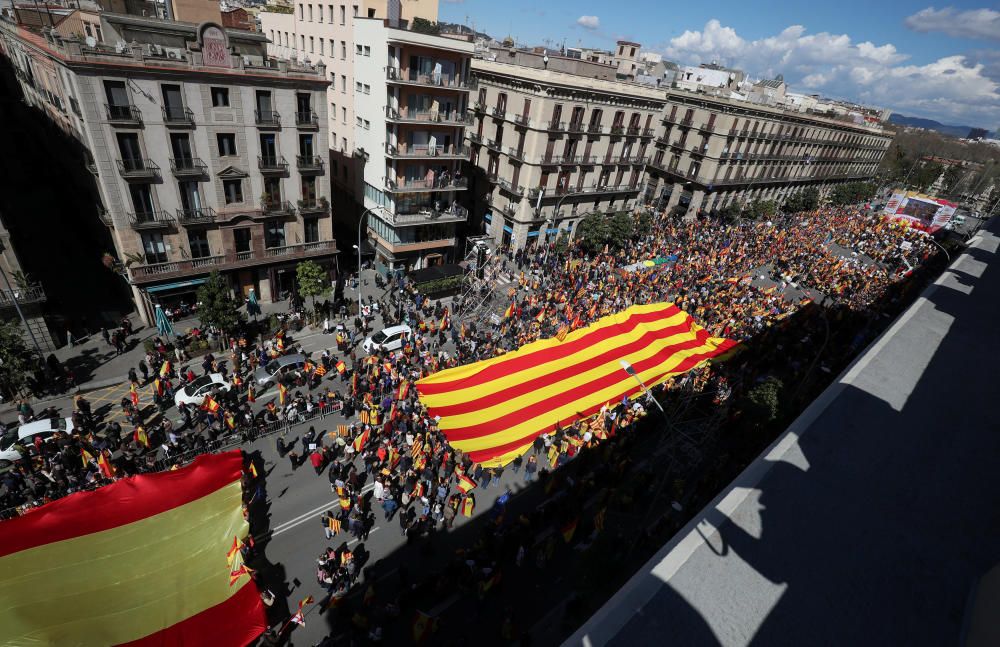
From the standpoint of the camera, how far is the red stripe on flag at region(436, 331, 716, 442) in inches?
811

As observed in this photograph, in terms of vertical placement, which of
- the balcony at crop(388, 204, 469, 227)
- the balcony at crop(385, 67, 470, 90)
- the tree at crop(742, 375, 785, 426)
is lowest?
the tree at crop(742, 375, 785, 426)

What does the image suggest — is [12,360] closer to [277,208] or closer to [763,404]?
[277,208]

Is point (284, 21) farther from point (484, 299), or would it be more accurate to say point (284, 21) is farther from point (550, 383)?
point (550, 383)

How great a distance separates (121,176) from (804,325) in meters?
45.2

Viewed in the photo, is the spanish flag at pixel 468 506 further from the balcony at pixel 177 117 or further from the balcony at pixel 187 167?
the balcony at pixel 177 117

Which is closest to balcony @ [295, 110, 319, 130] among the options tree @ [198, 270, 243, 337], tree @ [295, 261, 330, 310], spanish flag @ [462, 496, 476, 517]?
tree @ [295, 261, 330, 310]

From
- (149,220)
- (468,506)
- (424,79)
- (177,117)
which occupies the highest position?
(424,79)

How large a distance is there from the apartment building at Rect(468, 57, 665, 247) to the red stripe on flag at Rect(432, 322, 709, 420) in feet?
64.5

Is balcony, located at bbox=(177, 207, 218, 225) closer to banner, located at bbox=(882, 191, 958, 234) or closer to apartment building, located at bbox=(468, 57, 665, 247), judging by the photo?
apartment building, located at bbox=(468, 57, 665, 247)

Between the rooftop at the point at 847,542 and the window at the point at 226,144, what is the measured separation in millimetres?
30508

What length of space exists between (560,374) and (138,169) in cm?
2526

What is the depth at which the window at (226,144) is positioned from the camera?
1056 inches

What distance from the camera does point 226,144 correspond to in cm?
2709

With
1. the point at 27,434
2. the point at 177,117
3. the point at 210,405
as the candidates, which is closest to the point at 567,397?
the point at 210,405
